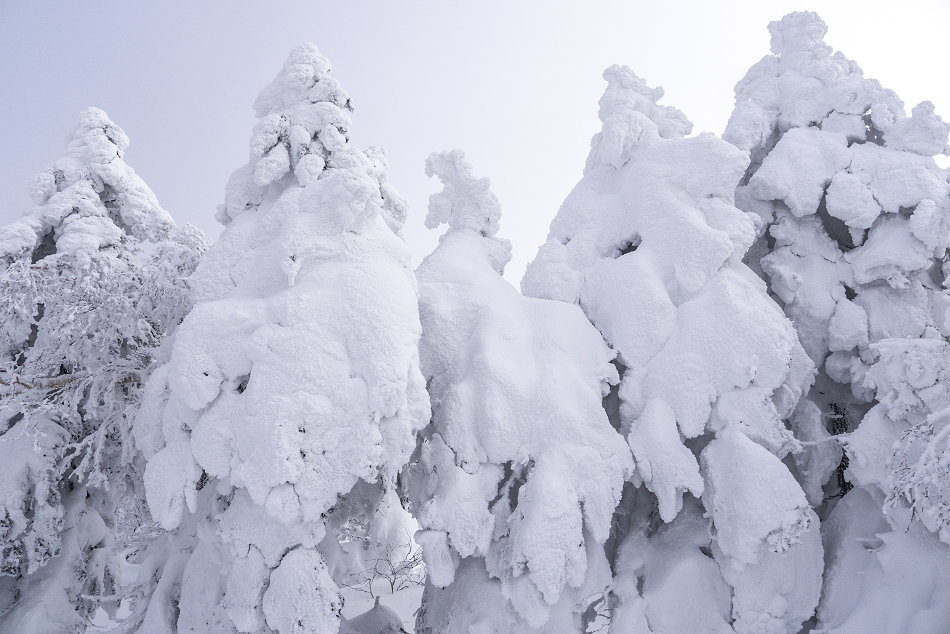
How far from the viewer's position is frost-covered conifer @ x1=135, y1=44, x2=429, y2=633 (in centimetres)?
599

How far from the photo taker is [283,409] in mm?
6008

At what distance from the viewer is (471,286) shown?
8500 mm

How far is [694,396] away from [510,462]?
2.55 m

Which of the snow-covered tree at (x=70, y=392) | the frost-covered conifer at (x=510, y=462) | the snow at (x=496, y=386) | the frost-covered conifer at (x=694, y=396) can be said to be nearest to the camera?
the snow at (x=496, y=386)

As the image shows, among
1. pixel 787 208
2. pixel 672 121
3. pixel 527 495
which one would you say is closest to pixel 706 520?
pixel 527 495

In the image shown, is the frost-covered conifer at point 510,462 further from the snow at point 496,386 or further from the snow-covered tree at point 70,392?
the snow-covered tree at point 70,392

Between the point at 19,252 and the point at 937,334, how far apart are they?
14.2m

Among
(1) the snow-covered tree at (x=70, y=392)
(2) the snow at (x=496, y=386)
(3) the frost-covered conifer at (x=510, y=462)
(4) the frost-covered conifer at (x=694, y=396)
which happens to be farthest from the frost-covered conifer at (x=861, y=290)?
(1) the snow-covered tree at (x=70, y=392)

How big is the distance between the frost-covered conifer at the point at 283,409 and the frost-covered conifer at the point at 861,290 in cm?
556

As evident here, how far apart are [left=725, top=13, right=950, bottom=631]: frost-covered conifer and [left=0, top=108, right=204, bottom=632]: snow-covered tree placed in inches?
373

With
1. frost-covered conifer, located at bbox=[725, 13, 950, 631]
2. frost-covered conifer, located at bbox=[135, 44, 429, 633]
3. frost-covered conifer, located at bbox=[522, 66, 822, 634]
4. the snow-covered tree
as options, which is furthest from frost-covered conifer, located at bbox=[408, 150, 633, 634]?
the snow-covered tree

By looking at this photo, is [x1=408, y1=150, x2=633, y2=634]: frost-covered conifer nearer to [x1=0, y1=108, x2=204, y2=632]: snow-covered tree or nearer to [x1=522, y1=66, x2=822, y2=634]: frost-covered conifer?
[x1=522, y1=66, x2=822, y2=634]: frost-covered conifer

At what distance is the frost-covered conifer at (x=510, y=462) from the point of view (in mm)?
6535

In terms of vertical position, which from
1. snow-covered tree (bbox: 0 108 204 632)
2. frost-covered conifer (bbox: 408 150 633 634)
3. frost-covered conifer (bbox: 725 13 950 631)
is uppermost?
frost-covered conifer (bbox: 725 13 950 631)
